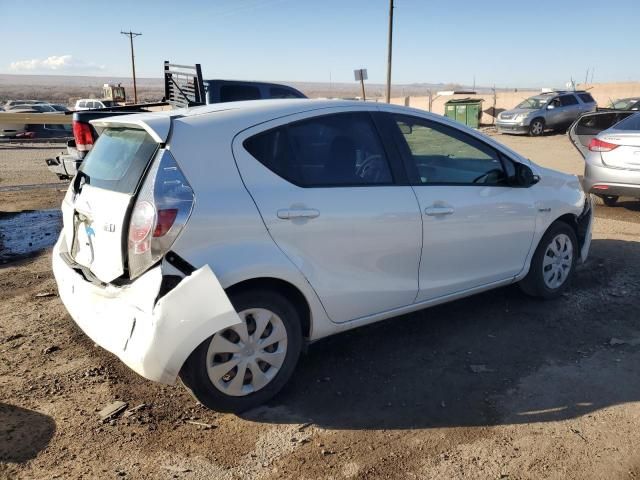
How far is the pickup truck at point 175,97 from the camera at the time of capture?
714cm

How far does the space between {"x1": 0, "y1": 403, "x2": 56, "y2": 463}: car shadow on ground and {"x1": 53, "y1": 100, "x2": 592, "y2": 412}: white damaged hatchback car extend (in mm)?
555

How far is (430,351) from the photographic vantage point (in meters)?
3.98

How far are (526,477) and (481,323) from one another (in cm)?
184

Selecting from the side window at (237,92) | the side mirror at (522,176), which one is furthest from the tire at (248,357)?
the side window at (237,92)

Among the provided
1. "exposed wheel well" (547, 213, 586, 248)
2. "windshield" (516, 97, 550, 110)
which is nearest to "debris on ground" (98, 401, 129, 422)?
"exposed wheel well" (547, 213, 586, 248)

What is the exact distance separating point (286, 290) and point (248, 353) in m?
0.42

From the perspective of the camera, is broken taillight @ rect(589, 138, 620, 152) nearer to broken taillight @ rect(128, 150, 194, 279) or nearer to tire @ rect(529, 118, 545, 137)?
broken taillight @ rect(128, 150, 194, 279)

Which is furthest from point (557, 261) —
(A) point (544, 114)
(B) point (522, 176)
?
(A) point (544, 114)

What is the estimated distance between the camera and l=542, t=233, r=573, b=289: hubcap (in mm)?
4754

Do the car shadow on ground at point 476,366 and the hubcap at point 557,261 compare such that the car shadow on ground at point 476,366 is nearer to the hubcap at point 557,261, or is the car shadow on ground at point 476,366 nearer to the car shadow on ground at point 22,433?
the hubcap at point 557,261

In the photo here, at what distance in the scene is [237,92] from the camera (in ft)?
31.5

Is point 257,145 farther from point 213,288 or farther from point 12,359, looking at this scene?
point 12,359

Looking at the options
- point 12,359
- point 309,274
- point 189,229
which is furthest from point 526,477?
point 12,359

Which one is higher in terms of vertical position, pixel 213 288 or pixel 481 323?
pixel 213 288
